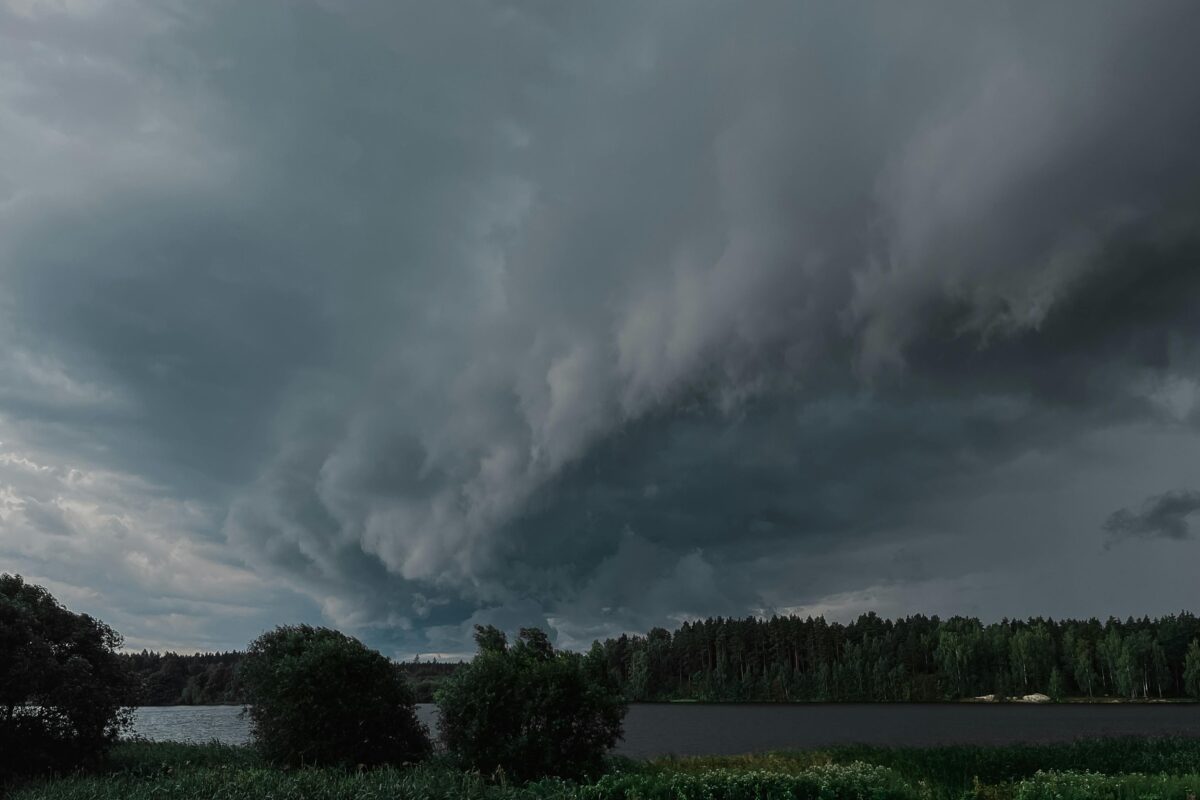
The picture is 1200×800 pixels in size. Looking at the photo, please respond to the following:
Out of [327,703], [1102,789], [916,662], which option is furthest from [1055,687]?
[327,703]

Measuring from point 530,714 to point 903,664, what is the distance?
172 m

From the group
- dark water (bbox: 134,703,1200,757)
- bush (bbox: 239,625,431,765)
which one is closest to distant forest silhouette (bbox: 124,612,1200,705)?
dark water (bbox: 134,703,1200,757)

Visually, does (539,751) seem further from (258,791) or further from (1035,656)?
(1035,656)

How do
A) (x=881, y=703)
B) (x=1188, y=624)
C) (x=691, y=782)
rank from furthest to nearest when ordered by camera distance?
(x=1188, y=624), (x=881, y=703), (x=691, y=782)

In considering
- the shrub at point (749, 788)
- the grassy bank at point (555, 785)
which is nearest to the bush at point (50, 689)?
the grassy bank at point (555, 785)

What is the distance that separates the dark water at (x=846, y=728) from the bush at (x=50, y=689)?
3040cm

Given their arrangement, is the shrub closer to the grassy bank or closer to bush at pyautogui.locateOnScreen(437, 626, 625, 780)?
the grassy bank

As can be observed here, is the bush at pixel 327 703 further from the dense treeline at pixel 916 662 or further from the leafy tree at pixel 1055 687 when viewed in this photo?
the leafy tree at pixel 1055 687

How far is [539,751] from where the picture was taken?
94.9 ft

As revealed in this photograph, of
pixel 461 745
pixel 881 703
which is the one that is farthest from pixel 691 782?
pixel 881 703

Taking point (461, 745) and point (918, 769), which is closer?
point (461, 745)

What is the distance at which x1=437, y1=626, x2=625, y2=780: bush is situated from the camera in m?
28.9

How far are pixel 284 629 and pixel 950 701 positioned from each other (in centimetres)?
16747

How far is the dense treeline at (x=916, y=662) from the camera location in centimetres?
16262
